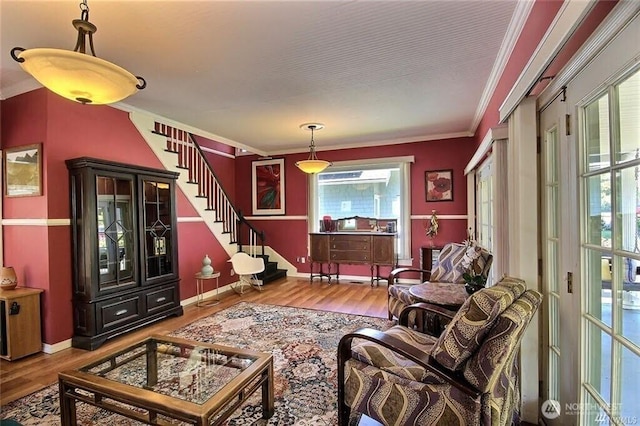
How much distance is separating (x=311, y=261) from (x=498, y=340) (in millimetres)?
4620

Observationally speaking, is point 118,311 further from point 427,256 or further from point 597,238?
point 427,256

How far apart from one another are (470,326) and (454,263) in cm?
218

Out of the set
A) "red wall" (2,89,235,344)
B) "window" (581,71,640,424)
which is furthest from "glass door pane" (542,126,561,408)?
"red wall" (2,89,235,344)

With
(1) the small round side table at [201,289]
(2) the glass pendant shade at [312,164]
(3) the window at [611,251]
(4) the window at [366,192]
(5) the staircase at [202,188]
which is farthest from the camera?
(4) the window at [366,192]

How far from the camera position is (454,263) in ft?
11.0

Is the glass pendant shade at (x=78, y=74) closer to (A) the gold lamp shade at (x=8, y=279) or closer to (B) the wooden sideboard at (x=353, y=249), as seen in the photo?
(A) the gold lamp shade at (x=8, y=279)

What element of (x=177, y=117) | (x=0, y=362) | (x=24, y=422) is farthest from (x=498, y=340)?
(x=177, y=117)

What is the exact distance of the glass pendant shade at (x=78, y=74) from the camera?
4.52 ft

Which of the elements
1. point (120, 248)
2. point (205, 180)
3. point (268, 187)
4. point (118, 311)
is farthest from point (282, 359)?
point (268, 187)

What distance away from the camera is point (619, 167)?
1.13 m

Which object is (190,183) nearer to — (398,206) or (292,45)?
(292,45)

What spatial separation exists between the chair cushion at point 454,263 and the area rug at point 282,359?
0.85m

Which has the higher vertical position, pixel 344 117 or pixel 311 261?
pixel 344 117

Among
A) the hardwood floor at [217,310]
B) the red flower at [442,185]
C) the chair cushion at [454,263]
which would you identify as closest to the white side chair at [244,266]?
the hardwood floor at [217,310]
